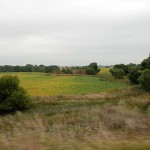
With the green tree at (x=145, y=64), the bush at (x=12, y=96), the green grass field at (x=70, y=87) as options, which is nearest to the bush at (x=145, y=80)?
the green grass field at (x=70, y=87)

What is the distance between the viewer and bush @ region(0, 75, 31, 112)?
4178 centimetres

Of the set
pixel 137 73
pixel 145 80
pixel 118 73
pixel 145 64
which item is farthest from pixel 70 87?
pixel 118 73

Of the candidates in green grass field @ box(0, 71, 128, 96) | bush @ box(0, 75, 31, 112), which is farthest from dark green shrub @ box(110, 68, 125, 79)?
bush @ box(0, 75, 31, 112)

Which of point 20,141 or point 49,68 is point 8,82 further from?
point 49,68

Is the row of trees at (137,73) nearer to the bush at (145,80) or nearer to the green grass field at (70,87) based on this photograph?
the bush at (145,80)

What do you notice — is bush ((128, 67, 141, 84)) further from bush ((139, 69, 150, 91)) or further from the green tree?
bush ((139, 69, 150, 91))

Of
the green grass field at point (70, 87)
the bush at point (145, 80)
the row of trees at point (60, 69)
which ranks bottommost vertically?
the green grass field at point (70, 87)

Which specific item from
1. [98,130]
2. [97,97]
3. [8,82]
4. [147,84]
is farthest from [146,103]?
[98,130]

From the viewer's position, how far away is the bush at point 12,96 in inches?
1645

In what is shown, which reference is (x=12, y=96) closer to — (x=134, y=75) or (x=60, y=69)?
(x=134, y=75)

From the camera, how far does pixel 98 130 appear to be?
7559mm

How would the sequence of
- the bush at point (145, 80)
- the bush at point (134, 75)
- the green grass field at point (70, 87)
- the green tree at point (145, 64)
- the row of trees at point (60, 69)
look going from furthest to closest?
1. the row of trees at point (60, 69)
2. the green tree at point (145, 64)
3. the bush at point (134, 75)
4. the bush at point (145, 80)
5. the green grass field at point (70, 87)

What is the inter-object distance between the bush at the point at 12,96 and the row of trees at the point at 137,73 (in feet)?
99.1

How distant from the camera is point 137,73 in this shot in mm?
81000
